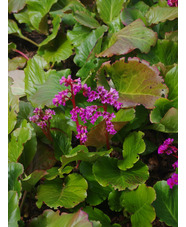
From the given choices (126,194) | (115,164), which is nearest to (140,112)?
(115,164)

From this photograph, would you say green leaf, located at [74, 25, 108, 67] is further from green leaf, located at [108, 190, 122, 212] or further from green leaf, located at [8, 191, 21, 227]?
green leaf, located at [8, 191, 21, 227]

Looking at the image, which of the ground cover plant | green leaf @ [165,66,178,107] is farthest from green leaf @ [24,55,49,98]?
green leaf @ [165,66,178,107]

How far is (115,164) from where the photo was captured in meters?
1.25

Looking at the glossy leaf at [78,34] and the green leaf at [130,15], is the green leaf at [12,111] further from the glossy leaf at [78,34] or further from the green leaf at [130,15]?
the green leaf at [130,15]

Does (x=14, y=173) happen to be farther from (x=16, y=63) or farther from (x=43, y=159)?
(x=16, y=63)

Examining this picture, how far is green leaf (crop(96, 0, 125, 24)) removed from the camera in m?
1.75

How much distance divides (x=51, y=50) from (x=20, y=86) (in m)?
0.31

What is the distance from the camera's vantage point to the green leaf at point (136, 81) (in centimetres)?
130

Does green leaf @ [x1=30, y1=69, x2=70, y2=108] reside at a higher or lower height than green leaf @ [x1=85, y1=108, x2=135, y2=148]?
higher

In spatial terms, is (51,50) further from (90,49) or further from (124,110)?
(124,110)

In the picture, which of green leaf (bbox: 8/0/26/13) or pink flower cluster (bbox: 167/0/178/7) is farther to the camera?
green leaf (bbox: 8/0/26/13)

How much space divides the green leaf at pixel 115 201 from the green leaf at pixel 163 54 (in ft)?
2.35

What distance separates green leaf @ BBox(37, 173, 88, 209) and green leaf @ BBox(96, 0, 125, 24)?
38.6 inches

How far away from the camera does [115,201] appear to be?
1.20 m
